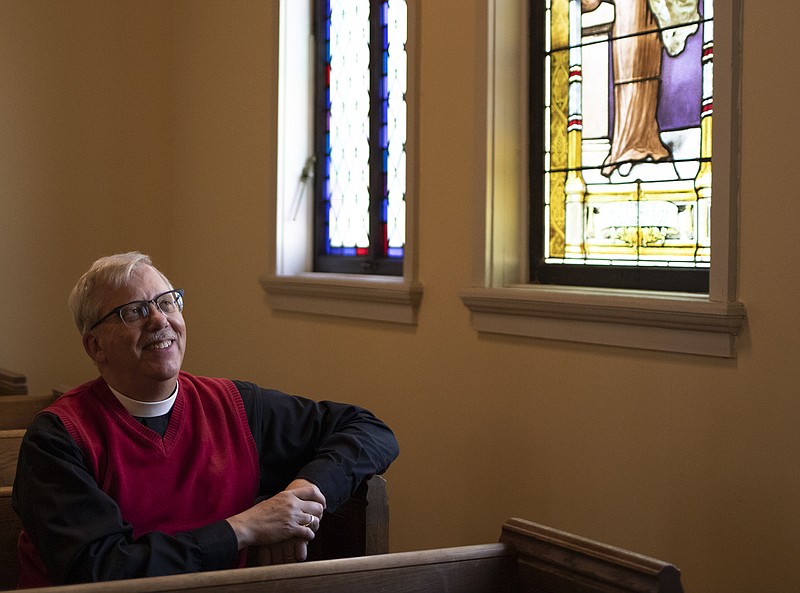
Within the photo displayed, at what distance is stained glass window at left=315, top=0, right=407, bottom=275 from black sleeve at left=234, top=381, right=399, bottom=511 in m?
1.93

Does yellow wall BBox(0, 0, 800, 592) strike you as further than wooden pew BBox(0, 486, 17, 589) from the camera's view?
Yes

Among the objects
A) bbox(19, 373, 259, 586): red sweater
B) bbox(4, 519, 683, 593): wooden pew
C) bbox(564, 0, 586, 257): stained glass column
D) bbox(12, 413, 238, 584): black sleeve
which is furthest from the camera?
bbox(564, 0, 586, 257): stained glass column

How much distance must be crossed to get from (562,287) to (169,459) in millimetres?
1743

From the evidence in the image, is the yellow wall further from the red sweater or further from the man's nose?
the man's nose

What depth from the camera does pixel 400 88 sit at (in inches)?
180

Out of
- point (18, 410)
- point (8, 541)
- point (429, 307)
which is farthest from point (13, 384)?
point (8, 541)

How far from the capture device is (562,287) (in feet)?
11.8

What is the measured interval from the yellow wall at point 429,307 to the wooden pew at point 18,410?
50.4 inches

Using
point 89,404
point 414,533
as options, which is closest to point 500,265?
point 414,533

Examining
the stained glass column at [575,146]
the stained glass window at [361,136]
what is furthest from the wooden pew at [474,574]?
the stained glass window at [361,136]

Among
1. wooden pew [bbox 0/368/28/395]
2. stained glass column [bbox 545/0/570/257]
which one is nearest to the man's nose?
stained glass column [bbox 545/0/570/257]

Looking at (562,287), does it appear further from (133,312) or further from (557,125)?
(133,312)

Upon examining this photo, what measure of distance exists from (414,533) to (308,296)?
1234mm

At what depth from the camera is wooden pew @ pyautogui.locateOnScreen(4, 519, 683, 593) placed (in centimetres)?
162
